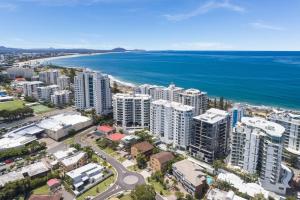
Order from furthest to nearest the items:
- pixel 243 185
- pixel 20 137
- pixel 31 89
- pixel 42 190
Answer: pixel 31 89
pixel 20 137
pixel 42 190
pixel 243 185

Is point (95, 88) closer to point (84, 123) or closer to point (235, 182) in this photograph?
point (84, 123)

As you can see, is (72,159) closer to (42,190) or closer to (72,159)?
(72,159)

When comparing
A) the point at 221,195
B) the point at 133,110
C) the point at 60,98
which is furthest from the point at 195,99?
the point at 60,98

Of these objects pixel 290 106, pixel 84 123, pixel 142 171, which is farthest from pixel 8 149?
pixel 290 106

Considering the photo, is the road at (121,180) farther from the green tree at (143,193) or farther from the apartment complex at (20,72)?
the apartment complex at (20,72)

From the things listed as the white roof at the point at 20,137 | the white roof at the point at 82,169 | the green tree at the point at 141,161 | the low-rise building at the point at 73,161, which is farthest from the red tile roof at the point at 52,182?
the white roof at the point at 20,137

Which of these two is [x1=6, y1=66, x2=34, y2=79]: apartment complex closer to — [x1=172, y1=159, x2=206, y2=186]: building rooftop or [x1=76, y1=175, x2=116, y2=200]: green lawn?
[x1=76, y1=175, x2=116, y2=200]: green lawn
